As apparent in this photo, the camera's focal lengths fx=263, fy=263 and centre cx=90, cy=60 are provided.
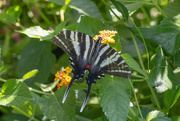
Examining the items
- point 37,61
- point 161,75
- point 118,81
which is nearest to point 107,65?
point 118,81

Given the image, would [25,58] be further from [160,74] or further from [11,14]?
[160,74]

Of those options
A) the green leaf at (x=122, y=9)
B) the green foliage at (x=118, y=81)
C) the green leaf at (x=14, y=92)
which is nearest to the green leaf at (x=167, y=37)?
the green foliage at (x=118, y=81)

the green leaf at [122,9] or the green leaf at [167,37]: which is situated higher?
the green leaf at [122,9]

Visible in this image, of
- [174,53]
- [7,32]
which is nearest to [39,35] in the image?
[174,53]

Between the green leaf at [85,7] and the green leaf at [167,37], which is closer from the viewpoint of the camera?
the green leaf at [167,37]

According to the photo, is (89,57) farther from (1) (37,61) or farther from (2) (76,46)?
(1) (37,61)

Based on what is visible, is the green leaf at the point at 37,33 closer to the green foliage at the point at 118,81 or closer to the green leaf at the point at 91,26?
the green foliage at the point at 118,81

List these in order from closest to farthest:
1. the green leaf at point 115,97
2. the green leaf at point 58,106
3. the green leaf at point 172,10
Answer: the green leaf at point 115,97 → the green leaf at point 58,106 → the green leaf at point 172,10
